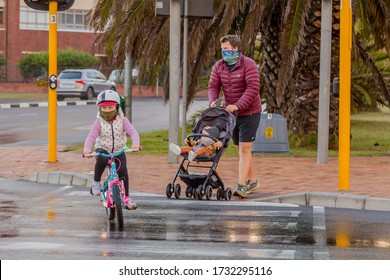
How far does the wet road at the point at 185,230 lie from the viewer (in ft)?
32.9

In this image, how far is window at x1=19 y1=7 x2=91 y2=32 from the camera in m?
80.4

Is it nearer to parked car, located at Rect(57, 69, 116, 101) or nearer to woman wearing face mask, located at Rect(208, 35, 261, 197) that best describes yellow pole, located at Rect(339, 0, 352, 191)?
woman wearing face mask, located at Rect(208, 35, 261, 197)

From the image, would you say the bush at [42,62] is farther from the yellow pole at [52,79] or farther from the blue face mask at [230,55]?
the blue face mask at [230,55]

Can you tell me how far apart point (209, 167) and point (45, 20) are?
6819 centimetres

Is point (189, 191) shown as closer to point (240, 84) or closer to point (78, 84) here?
point (240, 84)

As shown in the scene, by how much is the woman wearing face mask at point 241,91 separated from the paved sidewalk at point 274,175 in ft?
1.25

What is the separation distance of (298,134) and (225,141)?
9.10m

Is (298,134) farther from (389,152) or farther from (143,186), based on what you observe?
(143,186)

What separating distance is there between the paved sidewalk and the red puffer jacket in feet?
3.72

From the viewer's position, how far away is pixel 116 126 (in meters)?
12.7

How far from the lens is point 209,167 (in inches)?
579

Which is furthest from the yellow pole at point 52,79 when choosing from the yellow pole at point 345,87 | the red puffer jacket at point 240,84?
the yellow pole at point 345,87

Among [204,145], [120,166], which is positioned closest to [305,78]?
[204,145]

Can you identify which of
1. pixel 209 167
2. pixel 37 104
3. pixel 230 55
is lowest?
pixel 37 104
